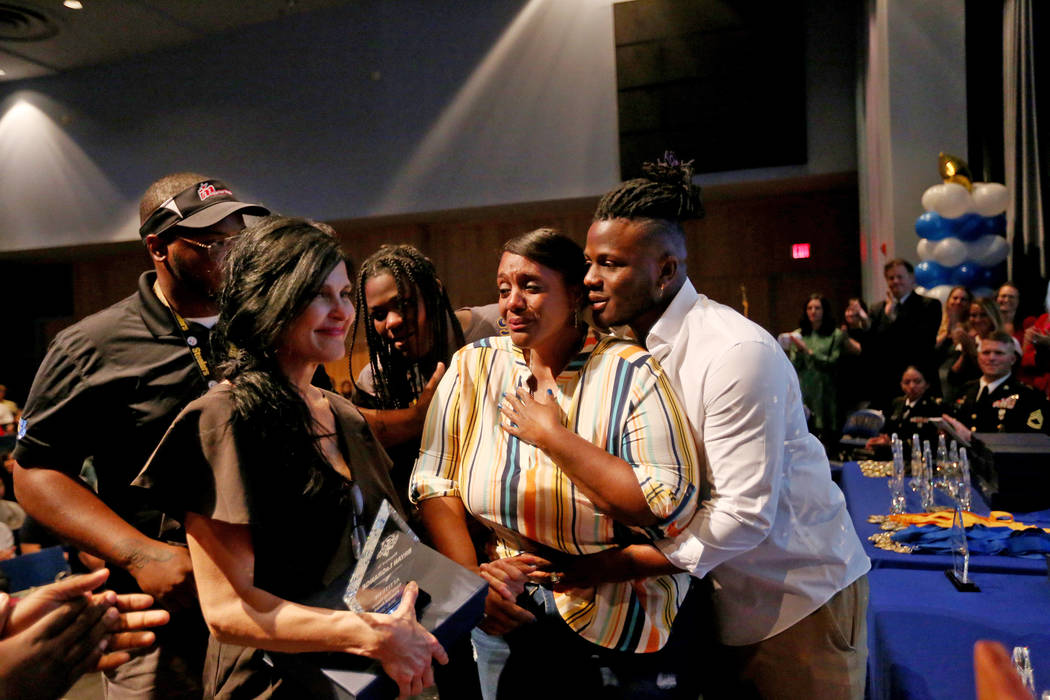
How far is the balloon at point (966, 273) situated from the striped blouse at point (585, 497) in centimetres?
516

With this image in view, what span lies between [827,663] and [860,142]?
7204mm

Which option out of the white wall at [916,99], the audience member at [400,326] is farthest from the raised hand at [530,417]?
the white wall at [916,99]

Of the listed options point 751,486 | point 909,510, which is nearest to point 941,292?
point 909,510

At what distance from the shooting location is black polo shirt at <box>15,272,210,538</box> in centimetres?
147

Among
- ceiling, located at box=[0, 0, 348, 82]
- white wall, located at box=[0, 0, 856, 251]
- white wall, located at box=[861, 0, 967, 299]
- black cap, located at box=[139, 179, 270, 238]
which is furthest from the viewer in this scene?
ceiling, located at box=[0, 0, 348, 82]

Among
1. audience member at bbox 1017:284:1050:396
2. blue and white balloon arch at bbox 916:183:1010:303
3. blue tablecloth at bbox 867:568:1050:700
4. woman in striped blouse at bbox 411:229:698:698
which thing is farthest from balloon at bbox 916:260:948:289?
woman in striped blouse at bbox 411:229:698:698

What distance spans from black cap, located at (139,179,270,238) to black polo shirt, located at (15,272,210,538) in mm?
210

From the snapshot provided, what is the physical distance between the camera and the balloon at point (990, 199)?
5.40 m

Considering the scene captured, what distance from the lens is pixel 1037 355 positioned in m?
4.72

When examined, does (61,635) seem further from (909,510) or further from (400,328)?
(909,510)

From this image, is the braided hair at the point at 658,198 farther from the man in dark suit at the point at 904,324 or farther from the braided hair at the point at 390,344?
the man in dark suit at the point at 904,324

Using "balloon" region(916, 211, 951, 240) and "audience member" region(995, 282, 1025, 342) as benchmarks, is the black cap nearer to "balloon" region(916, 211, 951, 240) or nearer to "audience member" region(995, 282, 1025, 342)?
"audience member" region(995, 282, 1025, 342)

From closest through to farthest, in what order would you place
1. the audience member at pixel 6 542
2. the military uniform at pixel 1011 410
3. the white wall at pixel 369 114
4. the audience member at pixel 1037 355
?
the audience member at pixel 6 542, the military uniform at pixel 1011 410, the audience member at pixel 1037 355, the white wall at pixel 369 114

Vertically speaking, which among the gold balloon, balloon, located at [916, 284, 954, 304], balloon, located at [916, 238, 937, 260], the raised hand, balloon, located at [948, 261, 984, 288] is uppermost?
the gold balloon
